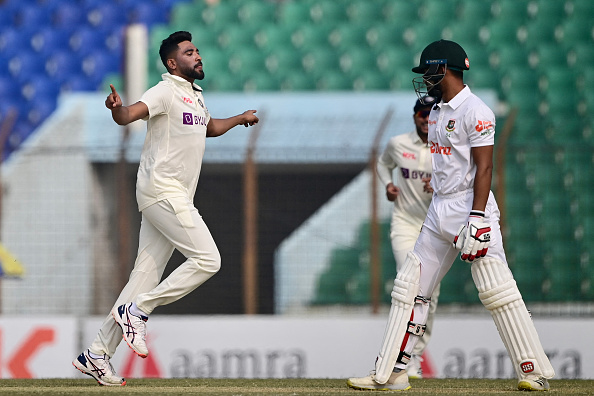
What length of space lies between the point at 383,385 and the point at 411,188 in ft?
7.54

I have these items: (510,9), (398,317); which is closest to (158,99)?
(398,317)

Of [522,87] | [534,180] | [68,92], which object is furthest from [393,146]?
[68,92]

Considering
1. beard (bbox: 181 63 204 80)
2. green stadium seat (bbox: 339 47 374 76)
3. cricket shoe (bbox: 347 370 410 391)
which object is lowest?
cricket shoe (bbox: 347 370 410 391)

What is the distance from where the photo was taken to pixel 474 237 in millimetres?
4723

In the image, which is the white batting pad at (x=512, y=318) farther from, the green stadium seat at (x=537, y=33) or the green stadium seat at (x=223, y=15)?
the green stadium seat at (x=223, y=15)

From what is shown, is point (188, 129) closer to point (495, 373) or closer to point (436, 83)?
point (436, 83)

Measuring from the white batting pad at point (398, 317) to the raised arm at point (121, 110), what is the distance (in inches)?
62.8

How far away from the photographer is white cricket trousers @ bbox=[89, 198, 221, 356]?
17.3 feet

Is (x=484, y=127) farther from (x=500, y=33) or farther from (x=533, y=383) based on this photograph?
(x=500, y=33)

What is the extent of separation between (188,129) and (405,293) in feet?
4.89

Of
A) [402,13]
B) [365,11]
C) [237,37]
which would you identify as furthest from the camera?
[237,37]

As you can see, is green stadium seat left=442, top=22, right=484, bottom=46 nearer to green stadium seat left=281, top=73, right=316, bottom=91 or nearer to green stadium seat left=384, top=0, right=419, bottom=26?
green stadium seat left=384, top=0, right=419, bottom=26

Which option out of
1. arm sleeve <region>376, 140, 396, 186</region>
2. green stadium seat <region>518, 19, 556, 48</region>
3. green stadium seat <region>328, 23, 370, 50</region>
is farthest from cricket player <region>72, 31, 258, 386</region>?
green stadium seat <region>518, 19, 556, 48</region>

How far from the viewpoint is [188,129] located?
17.6 ft
